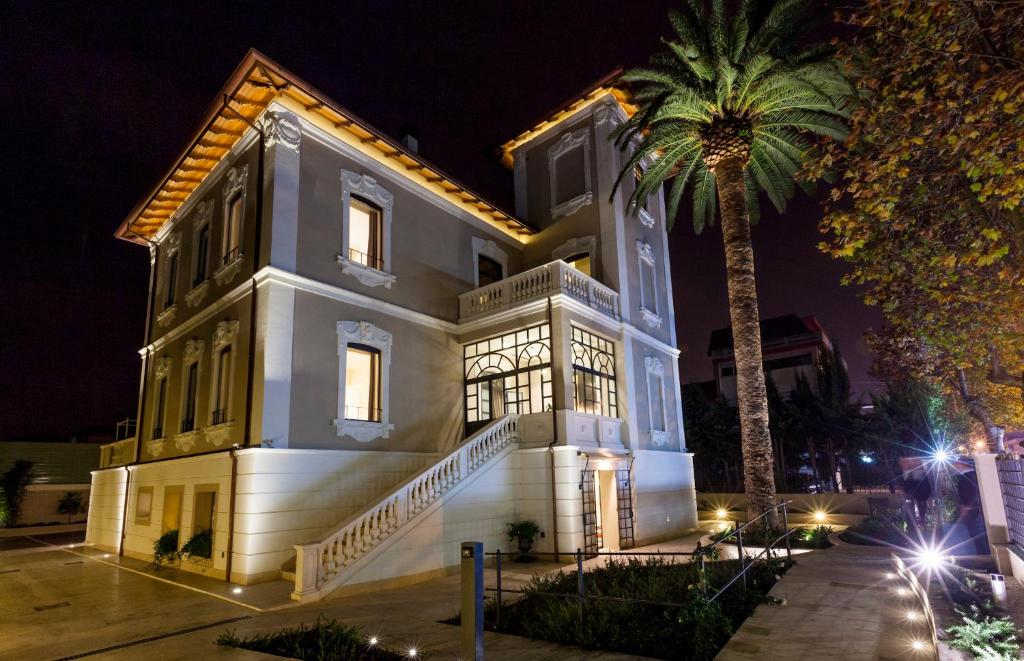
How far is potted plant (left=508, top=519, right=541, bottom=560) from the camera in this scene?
13812 millimetres

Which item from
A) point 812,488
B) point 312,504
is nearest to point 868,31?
point 312,504

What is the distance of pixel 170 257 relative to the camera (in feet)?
63.1

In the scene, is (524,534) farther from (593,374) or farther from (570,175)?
(570,175)

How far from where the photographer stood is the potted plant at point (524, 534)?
13.8 metres

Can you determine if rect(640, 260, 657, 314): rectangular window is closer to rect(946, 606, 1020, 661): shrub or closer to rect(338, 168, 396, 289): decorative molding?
rect(338, 168, 396, 289): decorative molding

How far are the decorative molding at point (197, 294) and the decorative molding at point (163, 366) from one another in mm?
2135

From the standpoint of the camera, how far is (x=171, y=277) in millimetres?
18938

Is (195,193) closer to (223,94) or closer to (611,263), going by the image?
(223,94)

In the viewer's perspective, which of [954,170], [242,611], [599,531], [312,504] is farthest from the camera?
[599,531]

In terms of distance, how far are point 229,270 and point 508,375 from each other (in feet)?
26.5

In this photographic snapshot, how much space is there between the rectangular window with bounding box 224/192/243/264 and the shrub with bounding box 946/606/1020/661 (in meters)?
16.1

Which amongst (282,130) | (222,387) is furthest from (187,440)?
(282,130)

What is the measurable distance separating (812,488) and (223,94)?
130ft

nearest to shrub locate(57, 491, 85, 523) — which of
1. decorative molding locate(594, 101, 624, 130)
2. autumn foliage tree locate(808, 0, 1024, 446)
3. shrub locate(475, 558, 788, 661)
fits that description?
decorative molding locate(594, 101, 624, 130)
